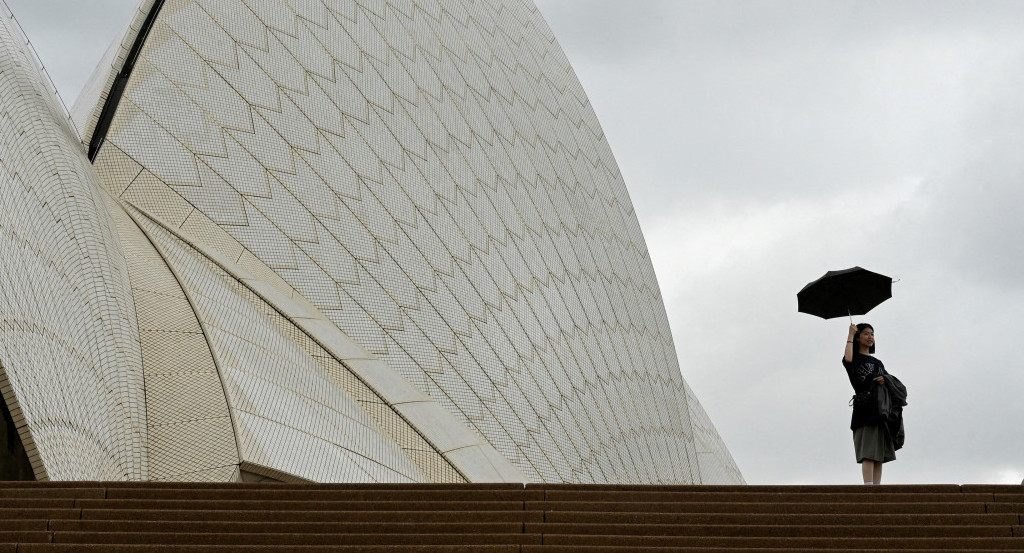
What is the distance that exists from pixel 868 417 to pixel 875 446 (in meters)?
0.18

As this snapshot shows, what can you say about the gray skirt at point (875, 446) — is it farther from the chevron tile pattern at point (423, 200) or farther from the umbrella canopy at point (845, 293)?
the chevron tile pattern at point (423, 200)

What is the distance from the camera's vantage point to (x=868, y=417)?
6664 mm

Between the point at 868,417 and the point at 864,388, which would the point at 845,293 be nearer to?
the point at 864,388

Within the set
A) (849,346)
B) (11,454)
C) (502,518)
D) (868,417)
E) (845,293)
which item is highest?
(845,293)

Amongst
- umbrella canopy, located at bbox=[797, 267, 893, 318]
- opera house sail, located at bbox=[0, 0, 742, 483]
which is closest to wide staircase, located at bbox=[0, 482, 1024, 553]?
opera house sail, located at bbox=[0, 0, 742, 483]

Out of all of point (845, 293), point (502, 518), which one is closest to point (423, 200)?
point (845, 293)

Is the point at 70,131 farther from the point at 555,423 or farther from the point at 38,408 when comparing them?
the point at 555,423

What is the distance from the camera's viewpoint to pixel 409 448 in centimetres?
934

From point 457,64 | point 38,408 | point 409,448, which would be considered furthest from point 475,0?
A: point 38,408

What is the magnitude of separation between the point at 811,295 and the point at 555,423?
488 centimetres

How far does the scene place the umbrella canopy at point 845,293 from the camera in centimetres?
761

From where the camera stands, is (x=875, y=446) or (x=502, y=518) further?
(x=875, y=446)

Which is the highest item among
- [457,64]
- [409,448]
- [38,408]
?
[457,64]

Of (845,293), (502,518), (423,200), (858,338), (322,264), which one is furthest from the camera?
(423,200)
